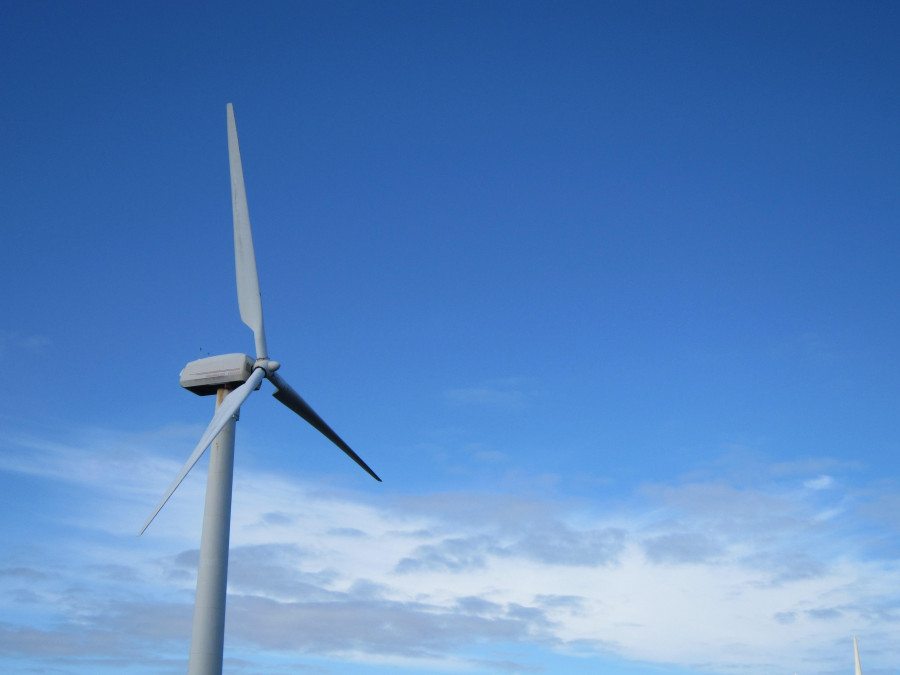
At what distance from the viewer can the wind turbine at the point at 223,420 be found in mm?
45781

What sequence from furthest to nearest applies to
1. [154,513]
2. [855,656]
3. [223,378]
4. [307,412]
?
[855,656], [307,412], [223,378], [154,513]

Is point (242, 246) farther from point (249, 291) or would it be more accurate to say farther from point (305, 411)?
point (305, 411)

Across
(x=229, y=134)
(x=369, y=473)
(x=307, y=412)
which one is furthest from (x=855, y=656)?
(x=229, y=134)

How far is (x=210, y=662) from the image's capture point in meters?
45.3

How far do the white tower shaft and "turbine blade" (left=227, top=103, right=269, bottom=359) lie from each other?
32.1ft

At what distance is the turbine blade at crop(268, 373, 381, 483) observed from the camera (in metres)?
55.1

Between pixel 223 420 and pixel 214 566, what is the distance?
26.1 ft

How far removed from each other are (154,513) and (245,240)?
881 inches

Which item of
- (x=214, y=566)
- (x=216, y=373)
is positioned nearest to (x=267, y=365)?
(x=216, y=373)

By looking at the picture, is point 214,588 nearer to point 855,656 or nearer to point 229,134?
point 229,134

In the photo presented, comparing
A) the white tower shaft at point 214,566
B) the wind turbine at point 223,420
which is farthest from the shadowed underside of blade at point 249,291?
the white tower shaft at point 214,566

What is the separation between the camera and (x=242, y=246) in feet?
191

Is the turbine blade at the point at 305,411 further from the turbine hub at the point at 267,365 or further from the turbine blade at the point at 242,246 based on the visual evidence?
the turbine blade at the point at 242,246

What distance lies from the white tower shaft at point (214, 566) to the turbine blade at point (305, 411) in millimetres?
5154
